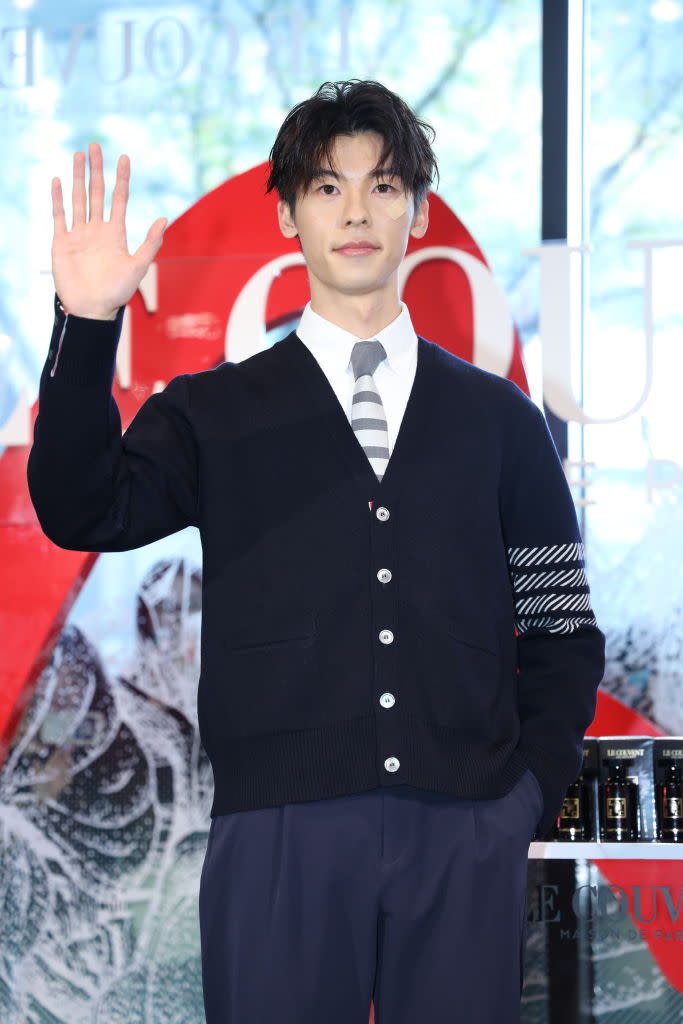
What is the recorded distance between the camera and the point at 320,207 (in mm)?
1630

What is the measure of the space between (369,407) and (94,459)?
1.29 ft

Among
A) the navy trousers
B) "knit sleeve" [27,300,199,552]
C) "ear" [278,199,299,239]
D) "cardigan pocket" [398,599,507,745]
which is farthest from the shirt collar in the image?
the navy trousers

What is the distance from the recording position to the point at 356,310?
164 cm

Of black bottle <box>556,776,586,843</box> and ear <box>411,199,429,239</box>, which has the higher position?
ear <box>411,199,429,239</box>

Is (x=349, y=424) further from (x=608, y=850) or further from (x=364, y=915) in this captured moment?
(x=608, y=850)

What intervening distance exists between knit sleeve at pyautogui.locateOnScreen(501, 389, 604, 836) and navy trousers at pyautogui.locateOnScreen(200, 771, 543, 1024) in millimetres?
241

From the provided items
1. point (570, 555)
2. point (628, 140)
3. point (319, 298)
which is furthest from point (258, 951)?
point (628, 140)

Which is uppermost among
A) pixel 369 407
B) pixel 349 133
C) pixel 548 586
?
pixel 349 133

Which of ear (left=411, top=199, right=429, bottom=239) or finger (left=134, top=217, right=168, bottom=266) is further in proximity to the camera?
ear (left=411, top=199, right=429, bottom=239)

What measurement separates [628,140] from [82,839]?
6.21 feet

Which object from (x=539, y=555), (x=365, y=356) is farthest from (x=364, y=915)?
(x=365, y=356)

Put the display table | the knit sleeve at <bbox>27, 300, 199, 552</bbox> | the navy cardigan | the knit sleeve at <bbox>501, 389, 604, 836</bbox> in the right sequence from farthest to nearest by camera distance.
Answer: the display table
the knit sleeve at <bbox>501, 389, 604, 836</bbox>
the navy cardigan
the knit sleeve at <bbox>27, 300, 199, 552</bbox>

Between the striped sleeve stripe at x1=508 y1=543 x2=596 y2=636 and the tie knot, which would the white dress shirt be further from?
the striped sleeve stripe at x1=508 y1=543 x2=596 y2=636

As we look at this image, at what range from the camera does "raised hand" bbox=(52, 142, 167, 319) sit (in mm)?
1318
